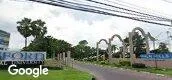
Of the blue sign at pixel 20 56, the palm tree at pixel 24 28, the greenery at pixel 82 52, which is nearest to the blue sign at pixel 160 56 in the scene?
the blue sign at pixel 20 56

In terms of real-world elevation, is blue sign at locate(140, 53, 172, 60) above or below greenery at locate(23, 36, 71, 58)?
below

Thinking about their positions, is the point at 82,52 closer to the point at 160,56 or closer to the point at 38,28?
the point at 38,28

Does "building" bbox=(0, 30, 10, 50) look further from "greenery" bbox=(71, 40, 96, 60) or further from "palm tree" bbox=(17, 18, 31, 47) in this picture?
"greenery" bbox=(71, 40, 96, 60)

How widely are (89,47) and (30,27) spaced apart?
3898 cm

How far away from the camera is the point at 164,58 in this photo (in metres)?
53.1

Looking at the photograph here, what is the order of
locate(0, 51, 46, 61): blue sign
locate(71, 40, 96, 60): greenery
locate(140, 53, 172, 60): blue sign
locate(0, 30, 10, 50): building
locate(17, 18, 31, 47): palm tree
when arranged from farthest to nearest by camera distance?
locate(71, 40, 96, 60): greenery < locate(17, 18, 31, 47): palm tree < locate(0, 30, 10, 50): building < locate(140, 53, 172, 60): blue sign < locate(0, 51, 46, 61): blue sign

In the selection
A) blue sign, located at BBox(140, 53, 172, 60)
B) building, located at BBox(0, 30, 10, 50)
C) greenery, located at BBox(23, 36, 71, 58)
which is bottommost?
blue sign, located at BBox(140, 53, 172, 60)

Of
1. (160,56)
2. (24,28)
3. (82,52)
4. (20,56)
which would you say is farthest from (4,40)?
(82,52)

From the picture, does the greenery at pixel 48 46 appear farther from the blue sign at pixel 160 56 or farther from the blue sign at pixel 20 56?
the blue sign at pixel 160 56

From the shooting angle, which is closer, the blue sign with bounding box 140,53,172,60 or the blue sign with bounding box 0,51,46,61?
the blue sign with bounding box 0,51,46,61

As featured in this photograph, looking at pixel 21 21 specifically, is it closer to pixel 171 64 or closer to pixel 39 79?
pixel 171 64

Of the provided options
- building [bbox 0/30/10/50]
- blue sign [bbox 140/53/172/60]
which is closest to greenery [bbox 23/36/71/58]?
building [bbox 0/30/10/50]

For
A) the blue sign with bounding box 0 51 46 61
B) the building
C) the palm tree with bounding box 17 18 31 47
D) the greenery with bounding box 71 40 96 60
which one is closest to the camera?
the blue sign with bounding box 0 51 46 61

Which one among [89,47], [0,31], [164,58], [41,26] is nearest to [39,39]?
[41,26]
